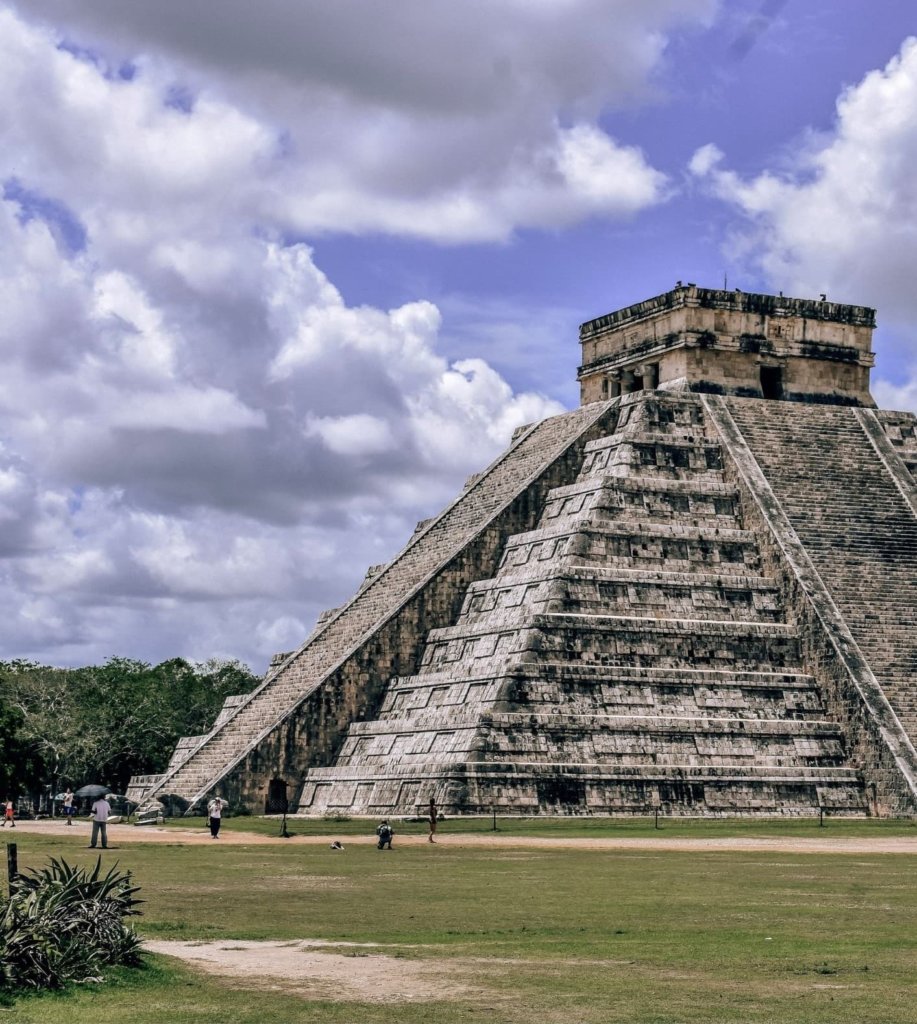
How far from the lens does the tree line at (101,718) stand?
178ft

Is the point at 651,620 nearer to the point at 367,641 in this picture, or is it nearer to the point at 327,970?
the point at 367,641

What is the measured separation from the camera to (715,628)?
34.5 m

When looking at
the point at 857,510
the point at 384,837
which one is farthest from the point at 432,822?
the point at 857,510

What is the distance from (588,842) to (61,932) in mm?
16162

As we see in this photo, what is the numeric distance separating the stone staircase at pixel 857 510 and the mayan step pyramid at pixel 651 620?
65 mm

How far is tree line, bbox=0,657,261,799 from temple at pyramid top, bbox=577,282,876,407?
2071 cm

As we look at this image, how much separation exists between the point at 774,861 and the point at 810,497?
1692cm

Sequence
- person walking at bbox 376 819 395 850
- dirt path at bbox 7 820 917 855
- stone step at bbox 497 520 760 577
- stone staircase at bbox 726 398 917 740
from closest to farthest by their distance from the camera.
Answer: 1. dirt path at bbox 7 820 917 855
2. person walking at bbox 376 819 395 850
3. stone staircase at bbox 726 398 917 740
4. stone step at bbox 497 520 760 577

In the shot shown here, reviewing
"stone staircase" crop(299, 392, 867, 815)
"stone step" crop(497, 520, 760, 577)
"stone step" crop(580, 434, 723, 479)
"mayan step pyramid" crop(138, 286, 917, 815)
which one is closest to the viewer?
"stone staircase" crop(299, 392, 867, 815)

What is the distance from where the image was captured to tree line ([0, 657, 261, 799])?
5438 centimetres

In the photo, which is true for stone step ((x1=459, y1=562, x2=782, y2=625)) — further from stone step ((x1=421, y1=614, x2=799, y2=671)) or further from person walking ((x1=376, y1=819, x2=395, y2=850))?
person walking ((x1=376, y1=819, x2=395, y2=850))

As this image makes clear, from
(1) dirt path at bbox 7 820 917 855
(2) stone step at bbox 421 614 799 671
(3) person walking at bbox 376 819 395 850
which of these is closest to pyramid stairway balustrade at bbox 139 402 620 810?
(2) stone step at bbox 421 614 799 671

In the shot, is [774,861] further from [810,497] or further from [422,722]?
[810,497]

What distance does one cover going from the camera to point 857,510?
3841 centimetres
